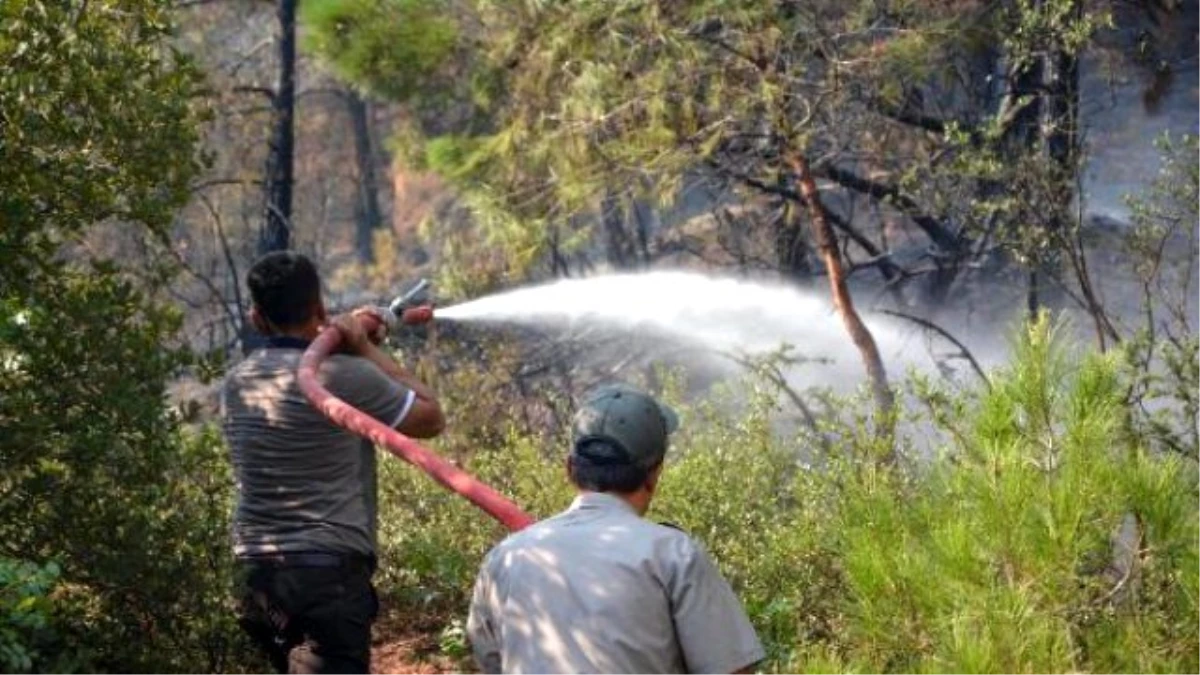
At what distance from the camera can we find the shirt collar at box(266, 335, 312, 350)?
14.1 ft

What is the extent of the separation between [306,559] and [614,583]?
5.37 feet

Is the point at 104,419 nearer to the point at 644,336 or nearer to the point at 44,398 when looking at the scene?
the point at 44,398

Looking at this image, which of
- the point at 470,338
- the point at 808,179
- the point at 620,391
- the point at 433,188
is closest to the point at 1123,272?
the point at 808,179

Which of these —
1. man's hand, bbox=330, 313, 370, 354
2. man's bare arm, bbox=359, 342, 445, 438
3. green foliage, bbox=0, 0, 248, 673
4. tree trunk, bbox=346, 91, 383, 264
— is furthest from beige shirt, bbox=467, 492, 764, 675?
tree trunk, bbox=346, 91, 383, 264

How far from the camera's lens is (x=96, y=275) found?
5.02 meters

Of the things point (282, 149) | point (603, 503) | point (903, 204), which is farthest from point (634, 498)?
point (282, 149)

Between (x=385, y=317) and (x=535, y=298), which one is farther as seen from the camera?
(x=535, y=298)

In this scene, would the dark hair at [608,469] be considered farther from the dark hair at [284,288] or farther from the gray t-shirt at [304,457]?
the dark hair at [284,288]

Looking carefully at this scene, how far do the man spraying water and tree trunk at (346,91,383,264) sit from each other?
84.0 ft

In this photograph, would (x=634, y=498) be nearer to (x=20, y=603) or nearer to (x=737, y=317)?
(x=20, y=603)

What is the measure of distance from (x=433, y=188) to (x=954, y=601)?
98.1ft

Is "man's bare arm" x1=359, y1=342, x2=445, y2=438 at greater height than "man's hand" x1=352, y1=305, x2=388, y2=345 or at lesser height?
lesser

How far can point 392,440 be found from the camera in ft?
11.5

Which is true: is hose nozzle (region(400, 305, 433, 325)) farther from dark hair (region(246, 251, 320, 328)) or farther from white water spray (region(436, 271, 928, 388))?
white water spray (region(436, 271, 928, 388))
